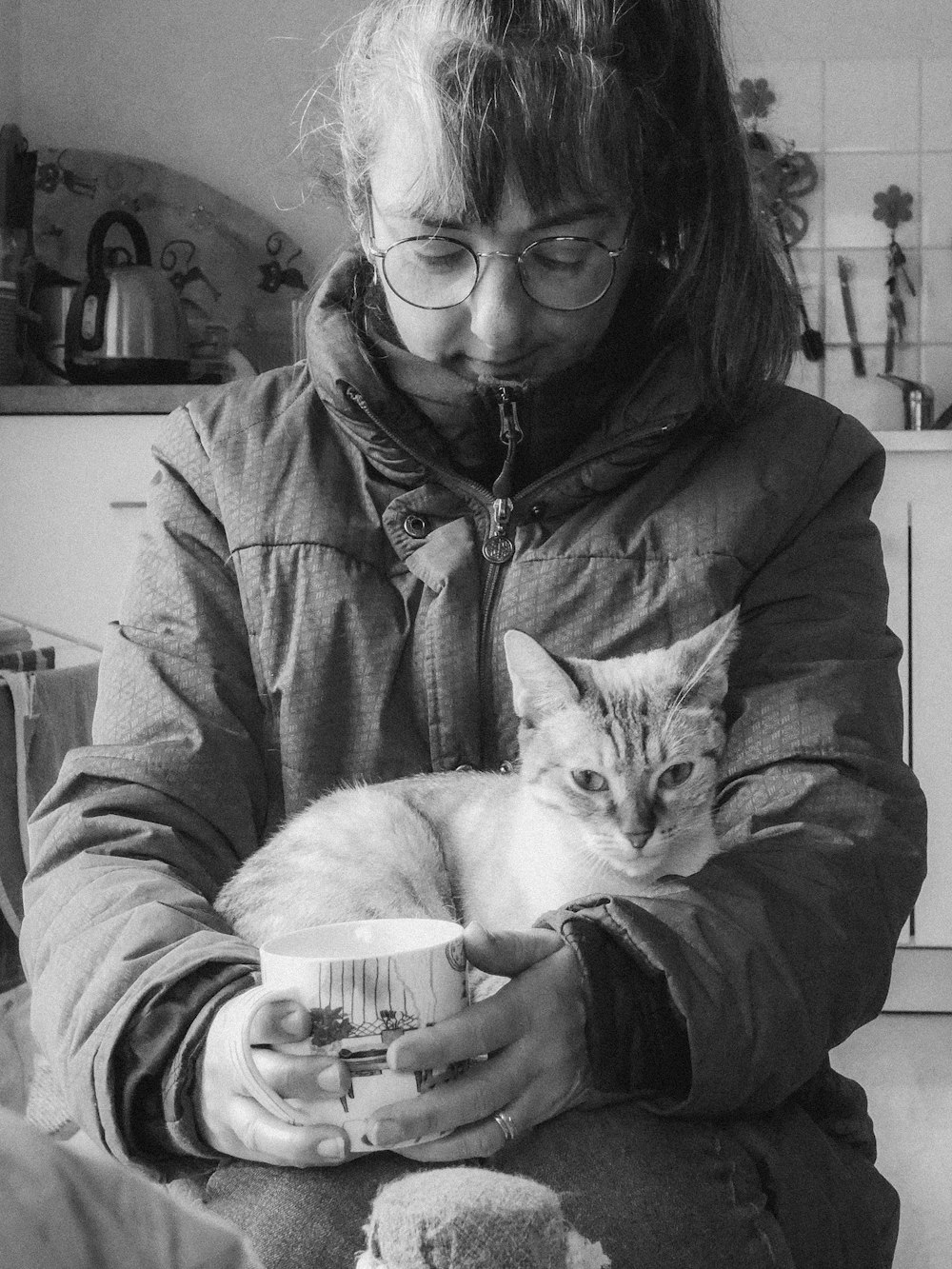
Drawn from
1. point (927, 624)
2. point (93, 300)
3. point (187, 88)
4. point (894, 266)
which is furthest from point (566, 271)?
point (187, 88)

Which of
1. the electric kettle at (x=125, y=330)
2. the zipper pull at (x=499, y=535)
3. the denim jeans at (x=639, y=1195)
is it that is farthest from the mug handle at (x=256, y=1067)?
the electric kettle at (x=125, y=330)

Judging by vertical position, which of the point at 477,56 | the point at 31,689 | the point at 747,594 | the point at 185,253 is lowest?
the point at 31,689

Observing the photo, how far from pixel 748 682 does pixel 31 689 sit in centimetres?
98

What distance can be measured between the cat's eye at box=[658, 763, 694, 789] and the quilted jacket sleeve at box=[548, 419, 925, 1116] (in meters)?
0.04

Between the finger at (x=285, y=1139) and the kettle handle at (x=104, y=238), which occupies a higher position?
the kettle handle at (x=104, y=238)

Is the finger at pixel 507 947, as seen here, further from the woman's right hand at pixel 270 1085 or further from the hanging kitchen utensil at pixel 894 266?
the hanging kitchen utensil at pixel 894 266

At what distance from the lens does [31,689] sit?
1.72 metres

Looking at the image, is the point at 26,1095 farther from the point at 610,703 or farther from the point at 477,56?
the point at 477,56

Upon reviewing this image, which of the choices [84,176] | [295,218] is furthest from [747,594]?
[84,176]

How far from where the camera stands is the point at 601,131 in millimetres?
1097

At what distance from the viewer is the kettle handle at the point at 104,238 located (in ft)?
10.2

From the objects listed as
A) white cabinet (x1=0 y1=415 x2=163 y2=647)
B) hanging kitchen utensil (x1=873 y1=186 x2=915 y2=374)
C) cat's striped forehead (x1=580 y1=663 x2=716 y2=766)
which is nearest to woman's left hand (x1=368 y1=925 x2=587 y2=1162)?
cat's striped forehead (x1=580 y1=663 x2=716 y2=766)

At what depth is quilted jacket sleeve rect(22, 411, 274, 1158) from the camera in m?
0.87

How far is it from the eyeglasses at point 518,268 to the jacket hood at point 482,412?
6 cm
